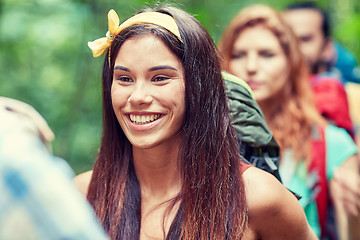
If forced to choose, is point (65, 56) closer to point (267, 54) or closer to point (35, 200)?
point (267, 54)

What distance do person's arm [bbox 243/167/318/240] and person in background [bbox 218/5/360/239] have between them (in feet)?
2.86

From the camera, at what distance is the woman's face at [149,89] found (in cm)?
200

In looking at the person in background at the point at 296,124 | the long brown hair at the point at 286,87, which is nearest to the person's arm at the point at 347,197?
the person in background at the point at 296,124

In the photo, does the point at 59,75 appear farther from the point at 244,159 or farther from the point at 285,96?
the point at 244,159

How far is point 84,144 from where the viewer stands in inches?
223

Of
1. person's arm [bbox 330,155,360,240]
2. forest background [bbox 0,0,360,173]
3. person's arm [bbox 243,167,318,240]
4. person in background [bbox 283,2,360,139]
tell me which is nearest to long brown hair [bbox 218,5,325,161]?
person's arm [bbox 330,155,360,240]

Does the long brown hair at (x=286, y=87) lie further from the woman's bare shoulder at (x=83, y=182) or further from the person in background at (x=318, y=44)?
the woman's bare shoulder at (x=83, y=182)

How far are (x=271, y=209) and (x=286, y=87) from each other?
5.19ft

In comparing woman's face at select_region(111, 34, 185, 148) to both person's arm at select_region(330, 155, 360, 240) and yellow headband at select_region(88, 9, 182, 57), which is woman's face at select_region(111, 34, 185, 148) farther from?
person's arm at select_region(330, 155, 360, 240)

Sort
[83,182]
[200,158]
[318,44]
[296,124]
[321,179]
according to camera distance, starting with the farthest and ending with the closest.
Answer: [318,44], [296,124], [321,179], [83,182], [200,158]

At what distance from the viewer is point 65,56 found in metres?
5.56

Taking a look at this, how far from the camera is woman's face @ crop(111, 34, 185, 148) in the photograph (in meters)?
2.00

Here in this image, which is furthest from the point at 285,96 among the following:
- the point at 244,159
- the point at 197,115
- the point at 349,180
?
the point at 197,115

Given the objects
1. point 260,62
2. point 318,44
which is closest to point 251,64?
point 260,62
